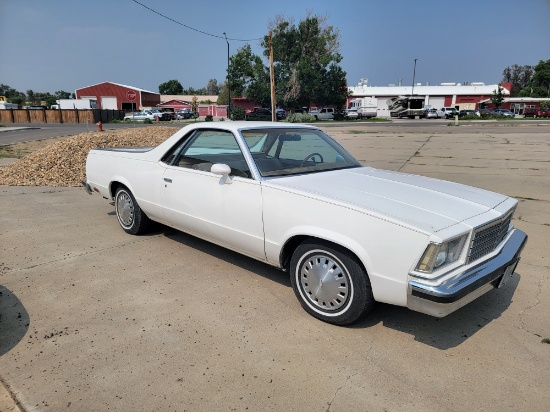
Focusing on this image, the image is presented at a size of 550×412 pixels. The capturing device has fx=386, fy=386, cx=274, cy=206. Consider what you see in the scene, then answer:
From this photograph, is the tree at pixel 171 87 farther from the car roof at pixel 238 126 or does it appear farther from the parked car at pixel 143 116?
the car roof at pixel 238 126

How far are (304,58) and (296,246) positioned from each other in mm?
55880

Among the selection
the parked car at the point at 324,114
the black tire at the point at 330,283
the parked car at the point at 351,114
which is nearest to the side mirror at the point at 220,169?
the black tire at the point at 330,283

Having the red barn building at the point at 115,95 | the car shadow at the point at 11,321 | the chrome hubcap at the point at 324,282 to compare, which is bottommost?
the car shadow at the point at 11,321

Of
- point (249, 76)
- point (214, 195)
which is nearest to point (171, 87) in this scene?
point (249, 76)

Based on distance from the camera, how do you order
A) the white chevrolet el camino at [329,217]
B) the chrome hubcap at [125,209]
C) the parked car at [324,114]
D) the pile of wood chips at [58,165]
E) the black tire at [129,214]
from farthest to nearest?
the parked car at [324,114], the pile of wood chips at [58,165], the chrome hubcap at [125,209], the black tire at [129,214], the white chevrolet el camino at [329,217]

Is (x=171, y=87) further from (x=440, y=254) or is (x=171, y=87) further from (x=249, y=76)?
(x=440, y=254)

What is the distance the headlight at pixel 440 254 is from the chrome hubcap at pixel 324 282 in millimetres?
597

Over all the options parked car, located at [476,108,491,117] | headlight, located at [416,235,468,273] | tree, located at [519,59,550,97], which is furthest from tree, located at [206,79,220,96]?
headlight, located at [416,235,468,273]

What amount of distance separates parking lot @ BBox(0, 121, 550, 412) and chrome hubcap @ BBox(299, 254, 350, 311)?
0.20 metres

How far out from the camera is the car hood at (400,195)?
263 cm

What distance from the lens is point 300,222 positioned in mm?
2984

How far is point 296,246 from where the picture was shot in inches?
128

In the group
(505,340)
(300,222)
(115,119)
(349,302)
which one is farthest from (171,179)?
(115,119)

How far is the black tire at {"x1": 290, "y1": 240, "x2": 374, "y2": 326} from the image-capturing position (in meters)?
2.78
